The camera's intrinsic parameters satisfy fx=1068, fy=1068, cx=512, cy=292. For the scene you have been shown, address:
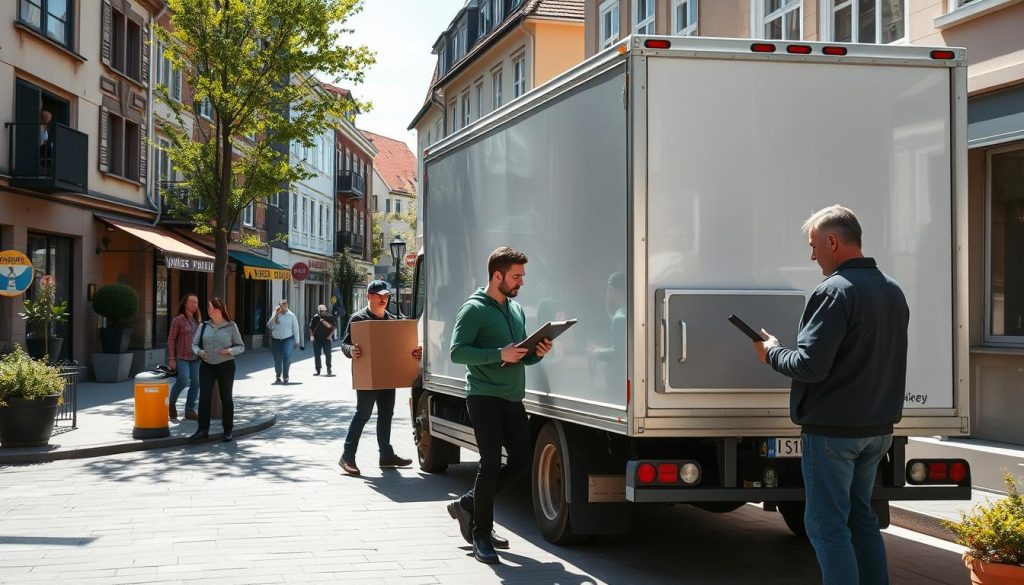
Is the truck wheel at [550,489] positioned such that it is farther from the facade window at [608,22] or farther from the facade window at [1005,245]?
the facade window at [608,22]

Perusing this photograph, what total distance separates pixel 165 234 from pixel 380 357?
63.0ft

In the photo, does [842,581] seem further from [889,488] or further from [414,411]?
[414,411]

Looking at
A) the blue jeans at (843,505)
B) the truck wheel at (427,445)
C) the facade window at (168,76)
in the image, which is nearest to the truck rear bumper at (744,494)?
the blue jeans at (843,505)

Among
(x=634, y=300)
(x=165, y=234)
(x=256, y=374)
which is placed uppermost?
(x=165, y=234)

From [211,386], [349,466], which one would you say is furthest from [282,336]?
[349,466]

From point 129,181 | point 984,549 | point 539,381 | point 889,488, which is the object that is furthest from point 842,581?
point 129,181

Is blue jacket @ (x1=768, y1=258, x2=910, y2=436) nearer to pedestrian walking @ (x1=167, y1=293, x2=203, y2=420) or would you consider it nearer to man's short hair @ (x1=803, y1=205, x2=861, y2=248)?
man's short hair @ (x1=803, y1=205, x2=861, y2=248)

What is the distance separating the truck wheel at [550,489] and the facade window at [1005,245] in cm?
533

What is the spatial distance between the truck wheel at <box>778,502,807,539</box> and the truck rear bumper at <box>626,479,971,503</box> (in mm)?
1313

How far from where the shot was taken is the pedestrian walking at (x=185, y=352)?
14477 mm

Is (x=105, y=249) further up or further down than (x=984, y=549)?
further up

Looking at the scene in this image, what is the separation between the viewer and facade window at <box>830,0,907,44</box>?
12.1 meters

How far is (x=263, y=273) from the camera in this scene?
3606 centimetres

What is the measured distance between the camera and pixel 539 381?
721cm
